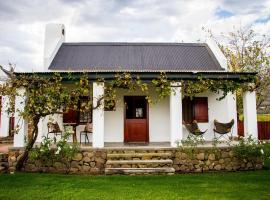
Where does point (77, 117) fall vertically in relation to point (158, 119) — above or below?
above

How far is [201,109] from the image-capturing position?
13.3 m

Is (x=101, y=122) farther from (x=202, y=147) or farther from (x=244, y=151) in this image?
(x=244, y=151)

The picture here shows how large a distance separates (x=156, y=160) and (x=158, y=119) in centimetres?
360

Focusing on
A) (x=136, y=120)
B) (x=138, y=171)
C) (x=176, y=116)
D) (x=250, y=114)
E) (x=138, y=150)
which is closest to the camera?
(x=138, y=171)

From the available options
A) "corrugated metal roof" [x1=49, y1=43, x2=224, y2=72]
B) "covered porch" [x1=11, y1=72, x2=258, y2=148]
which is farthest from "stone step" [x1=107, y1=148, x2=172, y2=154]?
"corrugated metal roof" [x1=49, y1=43, x2=224, y2=72]

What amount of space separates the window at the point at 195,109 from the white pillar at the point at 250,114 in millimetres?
2475

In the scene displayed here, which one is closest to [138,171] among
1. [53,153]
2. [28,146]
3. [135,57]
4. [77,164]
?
[77,164]

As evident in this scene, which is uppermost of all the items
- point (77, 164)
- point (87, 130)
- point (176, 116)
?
point (176, 116)

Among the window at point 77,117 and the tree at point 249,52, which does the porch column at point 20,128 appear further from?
the tree at point 249,52

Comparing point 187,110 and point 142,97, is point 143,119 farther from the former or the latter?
point 187,110

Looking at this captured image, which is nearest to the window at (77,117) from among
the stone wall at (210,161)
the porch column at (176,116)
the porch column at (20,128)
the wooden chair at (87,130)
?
the wooden chair at (87,130)

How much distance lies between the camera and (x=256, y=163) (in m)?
10.3

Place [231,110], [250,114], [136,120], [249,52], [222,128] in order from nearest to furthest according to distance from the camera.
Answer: [250,114] < [222,128] < [136,120] < [231,110] < [249,52]

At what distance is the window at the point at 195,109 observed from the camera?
43.5 feet
